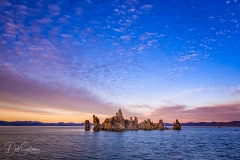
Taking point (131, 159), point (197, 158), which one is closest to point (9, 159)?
point (131, 159)

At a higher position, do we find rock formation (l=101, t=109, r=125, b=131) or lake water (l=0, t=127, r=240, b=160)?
rock formation (l=101, t=109, r=125, b=131)

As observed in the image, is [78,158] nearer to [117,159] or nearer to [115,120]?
[117,159]

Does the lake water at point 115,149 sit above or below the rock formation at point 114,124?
below

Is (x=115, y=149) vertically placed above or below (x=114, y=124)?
below

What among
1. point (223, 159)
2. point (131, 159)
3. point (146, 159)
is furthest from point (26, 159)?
point (223, 159)

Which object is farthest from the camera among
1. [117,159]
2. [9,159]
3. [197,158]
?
[197,158]

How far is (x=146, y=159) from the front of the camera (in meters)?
40.1

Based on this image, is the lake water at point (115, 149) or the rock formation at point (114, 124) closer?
the lake water at point (115, 149)

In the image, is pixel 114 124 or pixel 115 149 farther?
pixel 114 124

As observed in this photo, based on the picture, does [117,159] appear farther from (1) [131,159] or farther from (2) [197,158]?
(2) [197,158]

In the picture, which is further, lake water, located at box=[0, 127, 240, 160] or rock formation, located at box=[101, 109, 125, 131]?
rock formation, located at box=[101, 109, 125, 131]

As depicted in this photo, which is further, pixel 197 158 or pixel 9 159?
pixel 197 158

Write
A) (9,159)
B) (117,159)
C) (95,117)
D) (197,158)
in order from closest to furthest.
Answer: (9,159) < (117,159) < (197,158) < (95,117)

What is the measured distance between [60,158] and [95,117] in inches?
5735
